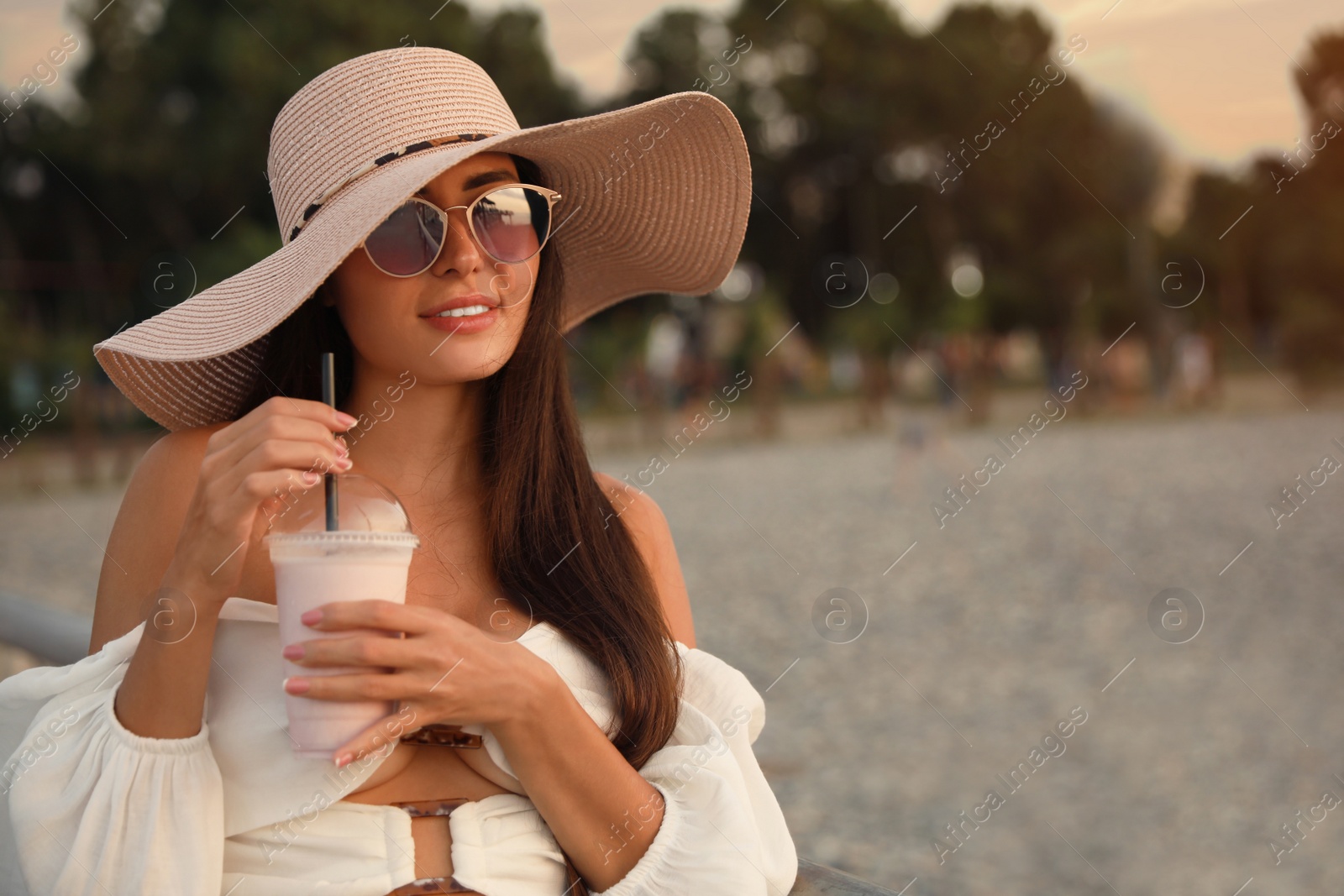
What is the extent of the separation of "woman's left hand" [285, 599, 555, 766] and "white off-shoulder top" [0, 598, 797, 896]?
0.21 m

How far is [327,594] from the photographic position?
1.38 metres

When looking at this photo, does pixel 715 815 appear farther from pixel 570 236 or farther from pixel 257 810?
pixel 570 236

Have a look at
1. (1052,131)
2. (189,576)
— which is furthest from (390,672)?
(1052,131)

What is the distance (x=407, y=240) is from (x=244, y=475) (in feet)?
Answer: 1.53

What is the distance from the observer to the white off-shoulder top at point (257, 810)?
1.51 m

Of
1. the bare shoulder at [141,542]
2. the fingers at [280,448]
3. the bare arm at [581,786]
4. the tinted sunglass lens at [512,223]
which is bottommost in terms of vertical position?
the bare shoulder at [141,542]

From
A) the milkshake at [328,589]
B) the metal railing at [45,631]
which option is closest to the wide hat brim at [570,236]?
the milkshake at [328,589]

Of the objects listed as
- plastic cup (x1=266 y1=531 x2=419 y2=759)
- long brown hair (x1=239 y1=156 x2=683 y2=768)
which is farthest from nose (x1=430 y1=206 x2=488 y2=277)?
plastic cup (x1=266 y1=531 x2=419 y2=759)

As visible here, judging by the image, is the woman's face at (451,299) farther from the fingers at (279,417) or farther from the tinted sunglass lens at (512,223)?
the fingers at (279,417)

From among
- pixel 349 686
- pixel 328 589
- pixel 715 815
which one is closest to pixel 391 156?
pixel 328 589

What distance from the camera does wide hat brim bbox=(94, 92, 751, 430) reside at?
A: 170 cm

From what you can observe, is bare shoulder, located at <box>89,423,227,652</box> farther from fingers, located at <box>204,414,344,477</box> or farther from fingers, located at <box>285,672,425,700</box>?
fingers, located at <box>285,672,425,700</box>

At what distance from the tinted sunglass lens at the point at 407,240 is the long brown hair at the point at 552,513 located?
9.8 inches

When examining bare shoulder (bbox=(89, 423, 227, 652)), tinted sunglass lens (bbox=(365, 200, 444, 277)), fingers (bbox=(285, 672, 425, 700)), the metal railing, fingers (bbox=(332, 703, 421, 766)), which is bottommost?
the metal railing
